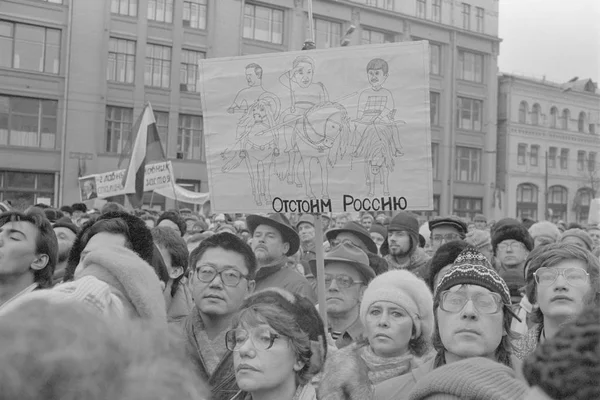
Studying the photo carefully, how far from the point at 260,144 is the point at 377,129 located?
2.43 ft

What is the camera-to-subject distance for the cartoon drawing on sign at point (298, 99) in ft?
14.2

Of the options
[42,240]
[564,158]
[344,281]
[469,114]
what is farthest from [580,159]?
[42,240]

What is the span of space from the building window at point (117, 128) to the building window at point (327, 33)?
10406mm

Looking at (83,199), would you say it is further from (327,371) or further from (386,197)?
(327,371)

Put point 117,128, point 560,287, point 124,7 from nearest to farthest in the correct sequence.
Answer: point 560,287
point 124,7
point 117,128

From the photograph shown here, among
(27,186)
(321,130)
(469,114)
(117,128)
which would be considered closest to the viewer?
(321,130)

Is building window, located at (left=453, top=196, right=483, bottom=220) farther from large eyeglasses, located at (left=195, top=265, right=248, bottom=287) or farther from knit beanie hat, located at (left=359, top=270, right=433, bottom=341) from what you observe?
knit beanie hat, located at (left=359, top=270, right=433, bottom=341)

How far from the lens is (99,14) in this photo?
29750 millimetres

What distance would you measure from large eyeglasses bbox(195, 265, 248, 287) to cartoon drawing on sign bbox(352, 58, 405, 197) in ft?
3.36

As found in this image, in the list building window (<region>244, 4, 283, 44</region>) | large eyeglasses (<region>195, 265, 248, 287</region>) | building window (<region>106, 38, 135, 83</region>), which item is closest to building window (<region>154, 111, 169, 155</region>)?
building window (<region>106, 38, 135, 83</region>)

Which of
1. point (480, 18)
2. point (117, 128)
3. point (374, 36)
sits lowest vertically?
point (117, 128)

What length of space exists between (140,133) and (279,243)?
23.9 feet

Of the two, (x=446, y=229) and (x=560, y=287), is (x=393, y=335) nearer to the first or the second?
(x=560, y=287)

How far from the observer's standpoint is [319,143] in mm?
4316
